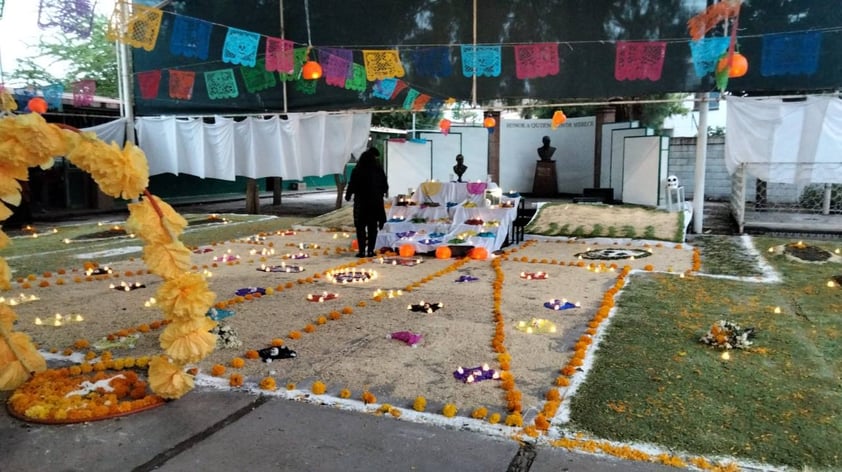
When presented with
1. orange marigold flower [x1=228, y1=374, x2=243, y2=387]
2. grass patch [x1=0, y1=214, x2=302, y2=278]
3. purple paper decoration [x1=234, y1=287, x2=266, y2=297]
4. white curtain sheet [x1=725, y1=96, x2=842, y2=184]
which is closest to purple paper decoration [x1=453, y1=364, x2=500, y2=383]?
orange marigold flower [x1=228, y1=374, x2=243, y2=387]

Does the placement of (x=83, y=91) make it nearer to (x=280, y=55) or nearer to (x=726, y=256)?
(x=280, y=55)

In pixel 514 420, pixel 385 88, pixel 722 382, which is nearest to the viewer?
pixel 514 420

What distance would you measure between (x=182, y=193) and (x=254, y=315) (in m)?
17.8

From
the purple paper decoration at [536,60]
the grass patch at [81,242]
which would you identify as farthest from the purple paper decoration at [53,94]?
the purple paper decoration at [536,60]

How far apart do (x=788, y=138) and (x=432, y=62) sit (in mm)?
7224

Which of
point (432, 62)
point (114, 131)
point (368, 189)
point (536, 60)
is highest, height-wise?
point (432, 62)

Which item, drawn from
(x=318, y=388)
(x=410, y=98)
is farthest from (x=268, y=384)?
(x=410, y=98)

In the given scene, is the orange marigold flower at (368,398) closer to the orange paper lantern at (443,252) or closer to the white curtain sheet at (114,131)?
the orange paper lantern at (443,252)

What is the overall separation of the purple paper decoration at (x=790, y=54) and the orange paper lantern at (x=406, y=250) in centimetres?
739

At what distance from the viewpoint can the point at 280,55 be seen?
12.6 m

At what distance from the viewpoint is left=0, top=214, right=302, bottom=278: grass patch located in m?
8.70

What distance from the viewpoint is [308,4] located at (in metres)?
13.7

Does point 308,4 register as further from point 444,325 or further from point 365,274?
point 444,325

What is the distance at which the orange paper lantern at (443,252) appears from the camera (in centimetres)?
918
